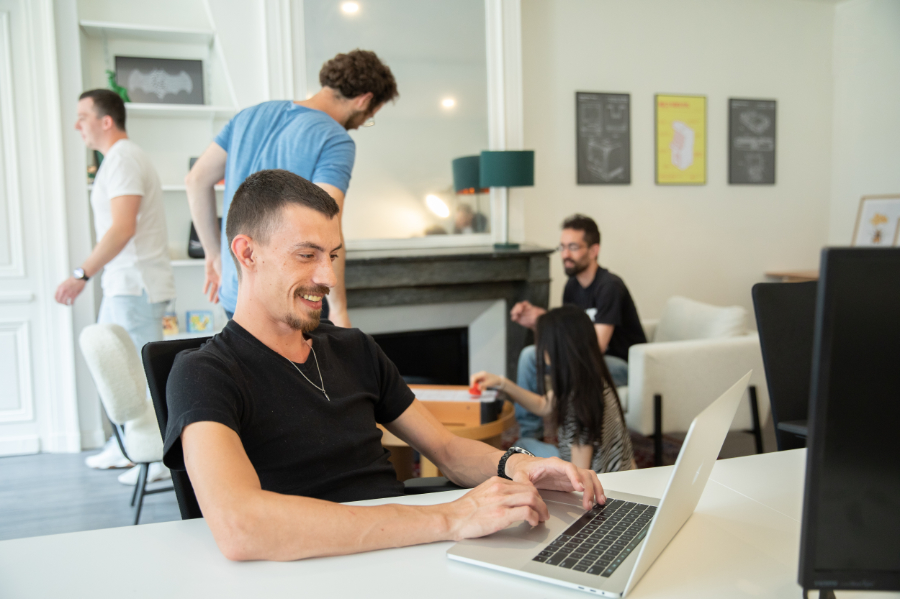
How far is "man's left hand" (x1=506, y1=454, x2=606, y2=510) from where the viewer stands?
3.50ft

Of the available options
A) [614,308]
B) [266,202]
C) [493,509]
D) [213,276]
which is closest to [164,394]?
[266,202]

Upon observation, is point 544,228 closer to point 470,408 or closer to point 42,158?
point 470,408

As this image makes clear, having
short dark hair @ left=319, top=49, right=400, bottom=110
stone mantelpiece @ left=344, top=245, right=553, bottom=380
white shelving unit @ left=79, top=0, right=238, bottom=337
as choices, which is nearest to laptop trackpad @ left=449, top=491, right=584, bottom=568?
short dark hair @ left=319, top=49, right=400, bottom=110

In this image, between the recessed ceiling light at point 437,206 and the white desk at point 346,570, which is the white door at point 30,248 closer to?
the recessed ceiling light at point 437,206

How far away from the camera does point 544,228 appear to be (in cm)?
439

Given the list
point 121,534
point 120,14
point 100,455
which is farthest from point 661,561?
point 120,14

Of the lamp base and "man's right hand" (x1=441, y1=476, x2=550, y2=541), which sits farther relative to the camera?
the lamp base

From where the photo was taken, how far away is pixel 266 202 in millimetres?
1203

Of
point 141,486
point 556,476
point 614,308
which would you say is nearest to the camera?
point 556,476

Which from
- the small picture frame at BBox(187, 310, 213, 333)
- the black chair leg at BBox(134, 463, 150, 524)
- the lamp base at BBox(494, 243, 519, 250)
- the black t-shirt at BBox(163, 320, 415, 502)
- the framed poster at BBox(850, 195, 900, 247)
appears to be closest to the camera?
the black t-shirt at BBox(163, 320, 415, 502)

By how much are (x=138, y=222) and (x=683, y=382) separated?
8.20ft

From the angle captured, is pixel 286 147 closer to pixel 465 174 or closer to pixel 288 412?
pixel 288 412

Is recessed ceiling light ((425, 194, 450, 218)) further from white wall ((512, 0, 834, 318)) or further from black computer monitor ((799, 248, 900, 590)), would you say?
black computer monitor ((799, 248, 900, 590))

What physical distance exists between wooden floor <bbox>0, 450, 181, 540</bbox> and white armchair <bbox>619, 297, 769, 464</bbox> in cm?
190
